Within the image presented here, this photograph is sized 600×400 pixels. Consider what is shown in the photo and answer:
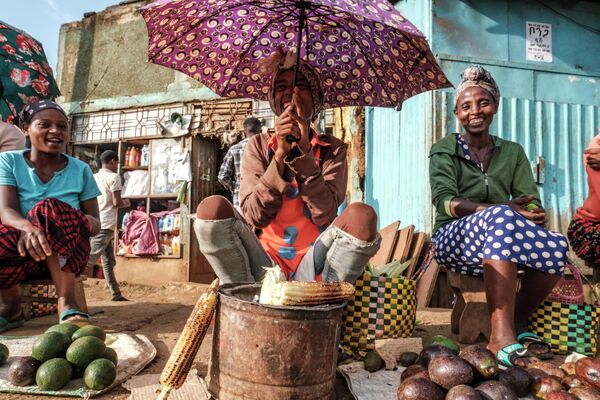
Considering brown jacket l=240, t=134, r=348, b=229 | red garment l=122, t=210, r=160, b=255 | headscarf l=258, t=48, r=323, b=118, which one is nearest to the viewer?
brown jacket l=240, t=134, r=348, b=229

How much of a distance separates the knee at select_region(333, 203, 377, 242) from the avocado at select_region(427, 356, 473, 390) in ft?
2.26

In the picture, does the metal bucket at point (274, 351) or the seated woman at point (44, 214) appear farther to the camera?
the seated woman at point (44, 214)

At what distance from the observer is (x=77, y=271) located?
333 centimetres

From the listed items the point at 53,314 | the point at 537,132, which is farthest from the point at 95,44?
the point at 537,132

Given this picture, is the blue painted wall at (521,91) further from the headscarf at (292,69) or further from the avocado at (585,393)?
the avocado at (585,393)

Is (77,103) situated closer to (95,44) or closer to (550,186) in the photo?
(95,44)

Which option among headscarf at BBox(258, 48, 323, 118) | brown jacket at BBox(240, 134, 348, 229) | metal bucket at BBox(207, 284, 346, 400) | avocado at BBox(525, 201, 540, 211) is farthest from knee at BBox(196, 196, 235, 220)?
avocado at BBox(525, 201, 540, 211)

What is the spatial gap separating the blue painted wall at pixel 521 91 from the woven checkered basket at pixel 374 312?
2.63 metres

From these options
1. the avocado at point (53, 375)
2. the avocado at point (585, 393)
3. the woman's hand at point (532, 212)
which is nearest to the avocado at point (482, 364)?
the avocado at point (585, 393)

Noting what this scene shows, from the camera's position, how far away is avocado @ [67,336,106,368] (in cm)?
217

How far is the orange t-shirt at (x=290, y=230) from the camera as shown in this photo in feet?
9.01

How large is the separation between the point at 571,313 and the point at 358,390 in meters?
1.74

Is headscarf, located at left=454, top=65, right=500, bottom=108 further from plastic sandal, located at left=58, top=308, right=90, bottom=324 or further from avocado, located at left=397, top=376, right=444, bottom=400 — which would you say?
plastic sandal, located at left=58, top=308, right=90, bottom=324

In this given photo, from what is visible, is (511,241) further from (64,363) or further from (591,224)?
(64,363)
